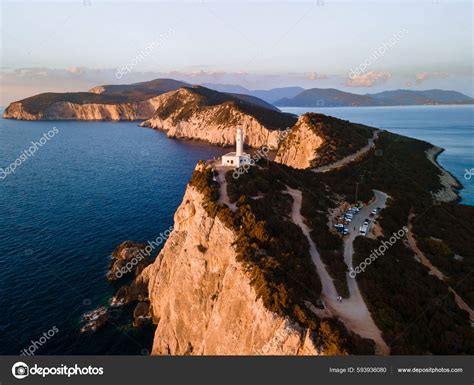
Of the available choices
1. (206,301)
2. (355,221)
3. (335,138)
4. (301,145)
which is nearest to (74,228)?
(206,301)

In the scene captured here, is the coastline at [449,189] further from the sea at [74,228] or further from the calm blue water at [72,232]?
the calm blue water at [72,232]

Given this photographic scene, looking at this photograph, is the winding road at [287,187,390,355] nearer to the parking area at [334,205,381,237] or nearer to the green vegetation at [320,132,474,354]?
the green vegetation at [320,132,474,354]

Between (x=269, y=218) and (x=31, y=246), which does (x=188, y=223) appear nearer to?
(x=269, y=218)

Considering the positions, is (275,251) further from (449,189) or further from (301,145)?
(449,189)

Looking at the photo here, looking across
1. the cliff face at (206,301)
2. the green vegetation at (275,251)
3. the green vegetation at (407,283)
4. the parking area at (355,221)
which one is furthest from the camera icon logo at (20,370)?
the parking area at (355,221)

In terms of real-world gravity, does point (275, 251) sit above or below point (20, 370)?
below

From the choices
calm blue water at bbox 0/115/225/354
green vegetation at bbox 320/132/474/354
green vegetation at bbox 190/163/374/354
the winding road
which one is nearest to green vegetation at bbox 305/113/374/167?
green vegetation at bbox 320/132/474/354
